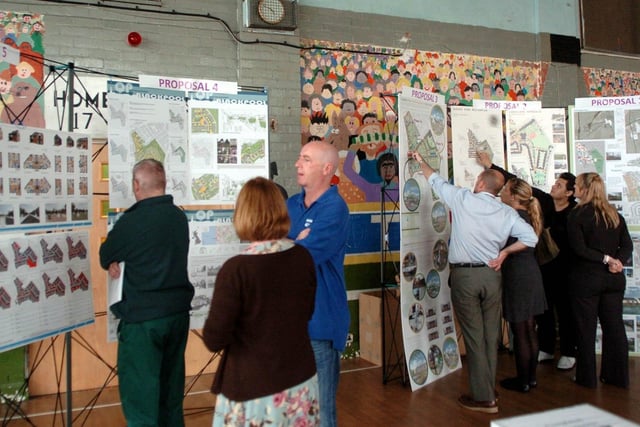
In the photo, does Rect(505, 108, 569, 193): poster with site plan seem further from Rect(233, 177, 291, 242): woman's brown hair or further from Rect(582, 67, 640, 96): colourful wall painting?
Rect(233, 177, 291, 242): woman's brown hair

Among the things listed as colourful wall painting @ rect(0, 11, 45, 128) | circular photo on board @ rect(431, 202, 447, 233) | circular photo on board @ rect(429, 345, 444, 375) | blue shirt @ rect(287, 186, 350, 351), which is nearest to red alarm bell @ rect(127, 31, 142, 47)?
colourful wall painting @ rect(0, 11, 45, 128)

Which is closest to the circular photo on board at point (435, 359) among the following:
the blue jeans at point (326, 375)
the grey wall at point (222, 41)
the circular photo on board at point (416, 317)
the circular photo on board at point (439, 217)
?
the circular photo on board at point (416, 317)

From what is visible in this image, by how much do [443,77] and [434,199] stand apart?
1962 millimetres

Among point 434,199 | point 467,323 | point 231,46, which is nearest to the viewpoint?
point 467,323

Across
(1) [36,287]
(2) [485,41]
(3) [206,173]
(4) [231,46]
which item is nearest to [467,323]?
(3) [206,173]

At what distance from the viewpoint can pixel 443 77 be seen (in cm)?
620

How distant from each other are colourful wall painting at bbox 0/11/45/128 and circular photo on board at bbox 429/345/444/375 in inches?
137

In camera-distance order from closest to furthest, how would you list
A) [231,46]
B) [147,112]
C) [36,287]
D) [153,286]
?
[153,286] < [36,287] < [147,112] < [231,46]

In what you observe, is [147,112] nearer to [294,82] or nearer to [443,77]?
[294,82]

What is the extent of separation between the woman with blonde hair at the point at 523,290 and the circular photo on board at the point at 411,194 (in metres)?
0.68

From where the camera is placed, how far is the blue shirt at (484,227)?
13.3ft

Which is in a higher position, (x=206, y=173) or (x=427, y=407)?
(x=206, y=173)

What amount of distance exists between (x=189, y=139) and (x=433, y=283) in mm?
2198

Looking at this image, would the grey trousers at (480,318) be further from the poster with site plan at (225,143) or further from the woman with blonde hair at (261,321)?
the woman with blonde hair at (261,321)
